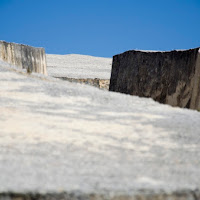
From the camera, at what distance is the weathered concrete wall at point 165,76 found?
3.33 m

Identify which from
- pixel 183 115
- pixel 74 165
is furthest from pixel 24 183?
pixel 183 115

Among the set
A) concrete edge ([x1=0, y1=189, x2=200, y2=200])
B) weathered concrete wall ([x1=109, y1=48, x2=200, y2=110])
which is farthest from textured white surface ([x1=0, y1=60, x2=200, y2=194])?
weathered concrete wall ([x1=109, y1=48, x2=200, y2=110])

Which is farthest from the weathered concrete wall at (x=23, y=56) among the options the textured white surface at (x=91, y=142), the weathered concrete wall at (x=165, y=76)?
the textured white surface at (x=91, y=142)

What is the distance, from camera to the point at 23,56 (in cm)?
503

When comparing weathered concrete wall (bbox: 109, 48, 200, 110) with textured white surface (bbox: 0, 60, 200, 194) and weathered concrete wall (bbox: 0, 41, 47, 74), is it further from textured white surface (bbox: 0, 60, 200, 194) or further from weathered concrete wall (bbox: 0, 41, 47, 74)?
weathered concrete wall (bbox: 0, 41, 47, 74)

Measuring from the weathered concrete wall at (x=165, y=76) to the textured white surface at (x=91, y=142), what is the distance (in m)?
1.25

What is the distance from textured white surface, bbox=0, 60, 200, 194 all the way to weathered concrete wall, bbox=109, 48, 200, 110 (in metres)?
1.25

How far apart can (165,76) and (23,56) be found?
7.45 ft

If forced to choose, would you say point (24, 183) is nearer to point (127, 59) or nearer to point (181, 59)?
point (181, 59)

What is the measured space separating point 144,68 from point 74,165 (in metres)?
2.90

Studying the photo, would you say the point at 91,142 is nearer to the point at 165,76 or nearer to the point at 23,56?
the point at 165,76

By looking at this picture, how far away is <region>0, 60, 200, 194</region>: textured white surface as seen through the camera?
115 cm

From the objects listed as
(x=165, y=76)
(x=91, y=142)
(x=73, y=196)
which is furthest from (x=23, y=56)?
(x=73, y=196)

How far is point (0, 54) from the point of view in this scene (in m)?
4.61
